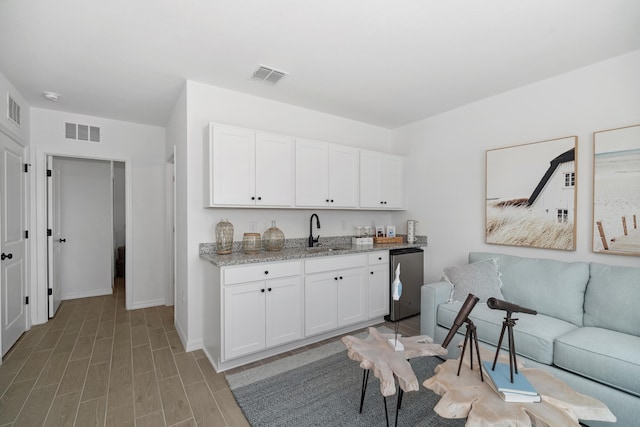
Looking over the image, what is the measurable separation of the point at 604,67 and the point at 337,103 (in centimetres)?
235

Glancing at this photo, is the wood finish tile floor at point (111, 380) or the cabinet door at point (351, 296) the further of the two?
the cabinet door at point (351, 296)

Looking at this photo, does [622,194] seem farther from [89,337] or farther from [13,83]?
[13,83]

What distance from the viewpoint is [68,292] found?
14.8 feet

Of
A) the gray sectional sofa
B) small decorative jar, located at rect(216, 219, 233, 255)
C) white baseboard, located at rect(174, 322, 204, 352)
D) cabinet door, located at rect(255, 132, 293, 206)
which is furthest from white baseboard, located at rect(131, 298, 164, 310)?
the gray sectional sofa

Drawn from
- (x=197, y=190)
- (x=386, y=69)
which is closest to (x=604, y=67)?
(x=386, y=69)

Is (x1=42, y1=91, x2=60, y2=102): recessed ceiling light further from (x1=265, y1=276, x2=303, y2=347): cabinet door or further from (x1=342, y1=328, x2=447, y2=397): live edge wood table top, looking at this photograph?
(x1=342, y1=328, x2=447, y2=397): live edge wood table top

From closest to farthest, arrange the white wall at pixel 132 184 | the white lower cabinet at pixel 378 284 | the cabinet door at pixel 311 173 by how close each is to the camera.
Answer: the cabinet door at pixel 311 173, the white lower cabinet at pixel 378 284, the white wall at pixel 132 184

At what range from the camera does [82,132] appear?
12.2ft

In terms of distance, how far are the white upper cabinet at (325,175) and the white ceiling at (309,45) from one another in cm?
59

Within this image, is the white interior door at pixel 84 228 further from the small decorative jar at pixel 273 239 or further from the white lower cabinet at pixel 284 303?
the small decorative jar at pixel 273 239

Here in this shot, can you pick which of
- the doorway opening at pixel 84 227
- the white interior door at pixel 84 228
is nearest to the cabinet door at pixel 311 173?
the doorway opening at pixel 84 227

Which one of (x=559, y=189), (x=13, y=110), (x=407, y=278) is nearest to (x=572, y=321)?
(x=559, y=189)

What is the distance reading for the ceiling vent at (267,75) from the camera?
2.59 meters

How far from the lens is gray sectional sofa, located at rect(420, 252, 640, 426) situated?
169cm
